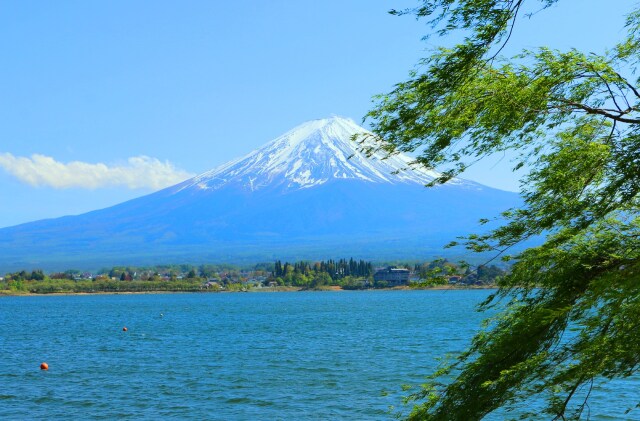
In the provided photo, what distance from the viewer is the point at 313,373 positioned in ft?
88.0

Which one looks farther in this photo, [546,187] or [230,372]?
[230,372]

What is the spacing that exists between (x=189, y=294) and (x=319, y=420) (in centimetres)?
13658

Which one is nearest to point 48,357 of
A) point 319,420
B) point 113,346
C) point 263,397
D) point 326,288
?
point 113,346

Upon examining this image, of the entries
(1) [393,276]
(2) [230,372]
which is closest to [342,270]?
(1) [393,276]

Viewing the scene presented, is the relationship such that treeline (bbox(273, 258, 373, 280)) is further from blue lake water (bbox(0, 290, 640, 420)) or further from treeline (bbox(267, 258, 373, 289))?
blue lake water (bbox(0, 290, 640, 420))

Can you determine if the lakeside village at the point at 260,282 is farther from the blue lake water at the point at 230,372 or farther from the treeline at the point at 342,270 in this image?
the blue lake water at the point at 230,372

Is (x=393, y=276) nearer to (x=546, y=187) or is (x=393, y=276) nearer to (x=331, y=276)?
(x=331, y=276)

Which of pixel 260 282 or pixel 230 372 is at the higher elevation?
pixel 260 282

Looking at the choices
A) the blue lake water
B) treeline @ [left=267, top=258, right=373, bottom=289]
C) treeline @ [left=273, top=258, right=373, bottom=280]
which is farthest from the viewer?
treeline @ [left=273, top=258, right=373, bottom=280]

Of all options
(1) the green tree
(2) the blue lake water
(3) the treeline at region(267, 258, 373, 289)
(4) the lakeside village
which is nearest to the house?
(4) the lakeside village

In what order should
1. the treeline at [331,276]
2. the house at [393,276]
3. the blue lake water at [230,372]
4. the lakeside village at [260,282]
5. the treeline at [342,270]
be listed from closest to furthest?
1. the blue lake water at [230,372]
2. the house at [393,276]
3. the treeline at [331,276]
4. the lakeside village at [260,282]
5. the treeline at [342,270]

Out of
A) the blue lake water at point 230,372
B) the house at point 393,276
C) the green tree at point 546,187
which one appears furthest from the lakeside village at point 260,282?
the green tree at point 546,187

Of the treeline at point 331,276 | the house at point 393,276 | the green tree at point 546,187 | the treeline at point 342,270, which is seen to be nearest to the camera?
the green tree at point 546,187

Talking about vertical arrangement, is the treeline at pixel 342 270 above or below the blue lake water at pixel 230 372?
above
